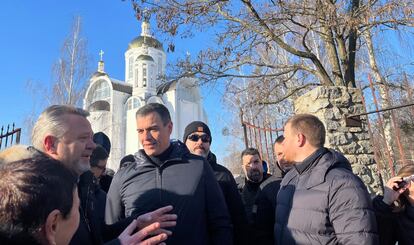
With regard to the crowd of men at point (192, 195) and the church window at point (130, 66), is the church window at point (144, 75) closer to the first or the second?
the church window at point (130, 66)

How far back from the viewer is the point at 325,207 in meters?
2.31

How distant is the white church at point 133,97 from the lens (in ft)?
119

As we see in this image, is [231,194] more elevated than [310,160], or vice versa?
[310,160]

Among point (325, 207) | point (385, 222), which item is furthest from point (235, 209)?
point (385, 222)

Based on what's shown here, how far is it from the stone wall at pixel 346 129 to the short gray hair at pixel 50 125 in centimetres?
441

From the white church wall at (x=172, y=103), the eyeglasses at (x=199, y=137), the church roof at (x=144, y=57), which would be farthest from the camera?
the church roof at (x=144, y=57)

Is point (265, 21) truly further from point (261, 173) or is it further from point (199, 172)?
point (199, 172)

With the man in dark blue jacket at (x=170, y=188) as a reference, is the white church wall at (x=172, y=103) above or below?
above

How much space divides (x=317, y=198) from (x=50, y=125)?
1761mm

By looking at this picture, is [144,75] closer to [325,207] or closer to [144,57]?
[144,57]

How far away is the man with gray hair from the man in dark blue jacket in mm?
379

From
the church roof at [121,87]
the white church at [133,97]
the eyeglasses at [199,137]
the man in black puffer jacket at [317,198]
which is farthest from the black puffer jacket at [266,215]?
the church roof at [121,87]

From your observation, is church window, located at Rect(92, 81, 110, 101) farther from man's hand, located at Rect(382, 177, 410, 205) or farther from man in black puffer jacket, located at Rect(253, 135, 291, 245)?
man's hand, located at Rect(382, 177, 410, 205)

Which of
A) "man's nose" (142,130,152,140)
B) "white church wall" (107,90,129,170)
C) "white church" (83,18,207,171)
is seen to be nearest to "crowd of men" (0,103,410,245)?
"man's nose" (142,130,152,140)
